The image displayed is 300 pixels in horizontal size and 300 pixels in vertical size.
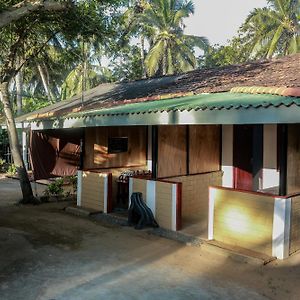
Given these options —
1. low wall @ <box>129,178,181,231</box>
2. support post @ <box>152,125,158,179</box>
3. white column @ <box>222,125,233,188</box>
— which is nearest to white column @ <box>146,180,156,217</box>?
low wall @ <box>129,178,181,231</box>

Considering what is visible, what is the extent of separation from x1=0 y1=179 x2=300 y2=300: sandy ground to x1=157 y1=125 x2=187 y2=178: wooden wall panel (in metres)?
1.58

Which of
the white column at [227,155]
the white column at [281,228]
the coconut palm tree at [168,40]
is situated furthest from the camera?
the coconut palm tree at [168,40]

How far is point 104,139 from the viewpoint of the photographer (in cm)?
1020

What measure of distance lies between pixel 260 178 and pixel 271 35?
2176 cm

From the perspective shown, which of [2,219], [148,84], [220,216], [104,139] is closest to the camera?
[220,216]

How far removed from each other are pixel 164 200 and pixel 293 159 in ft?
8.77

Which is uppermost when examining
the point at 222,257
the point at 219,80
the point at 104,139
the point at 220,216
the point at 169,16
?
the point at 169,16

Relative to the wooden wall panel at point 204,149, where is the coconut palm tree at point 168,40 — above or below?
above

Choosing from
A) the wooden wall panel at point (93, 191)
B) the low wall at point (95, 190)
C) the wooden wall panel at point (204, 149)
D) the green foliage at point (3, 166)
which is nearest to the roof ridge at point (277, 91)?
the wooden wall panel at point (204, 149)

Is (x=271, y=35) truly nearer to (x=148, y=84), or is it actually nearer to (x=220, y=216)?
(x=148, y=84)

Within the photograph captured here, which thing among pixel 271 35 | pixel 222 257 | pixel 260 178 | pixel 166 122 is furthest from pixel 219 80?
pixel 271 35

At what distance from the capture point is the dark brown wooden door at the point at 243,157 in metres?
9.52

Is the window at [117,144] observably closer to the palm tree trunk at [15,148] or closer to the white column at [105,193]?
the white column at [105,193]

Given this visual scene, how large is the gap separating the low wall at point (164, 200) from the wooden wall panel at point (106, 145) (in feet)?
6.87
